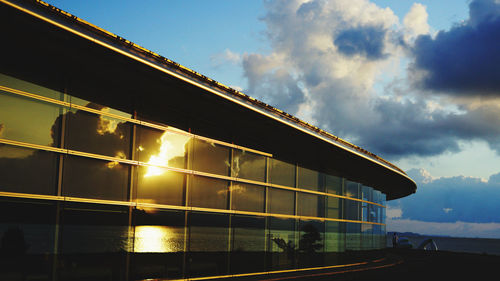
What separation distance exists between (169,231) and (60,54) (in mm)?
5984

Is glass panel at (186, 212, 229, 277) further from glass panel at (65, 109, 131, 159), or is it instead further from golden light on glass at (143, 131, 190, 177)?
glass panel at (65, 109, 131, 159)

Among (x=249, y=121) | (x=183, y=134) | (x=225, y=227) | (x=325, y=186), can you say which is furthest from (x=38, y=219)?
(x=325, y=186)

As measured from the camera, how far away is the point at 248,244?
17.2 metres

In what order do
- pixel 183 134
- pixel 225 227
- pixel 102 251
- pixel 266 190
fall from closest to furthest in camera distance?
pixel 102 251, pixel 183 134, pixel 225 227, pixel 266 190

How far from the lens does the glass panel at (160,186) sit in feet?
43.8

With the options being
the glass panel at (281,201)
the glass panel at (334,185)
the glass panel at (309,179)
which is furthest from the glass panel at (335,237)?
the glass panel at (281,201)

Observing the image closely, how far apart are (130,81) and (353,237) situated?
16679 millimetres

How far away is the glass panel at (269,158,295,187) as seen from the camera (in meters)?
18.8

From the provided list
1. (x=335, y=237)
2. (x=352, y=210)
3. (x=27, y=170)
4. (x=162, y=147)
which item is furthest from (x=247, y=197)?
(x=352, y=210)

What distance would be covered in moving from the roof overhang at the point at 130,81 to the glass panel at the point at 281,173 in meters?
0.35

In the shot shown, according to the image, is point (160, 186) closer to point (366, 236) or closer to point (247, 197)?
point (247, 197)

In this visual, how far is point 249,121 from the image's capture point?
1695 cm

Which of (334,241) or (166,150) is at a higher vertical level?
(166,150)

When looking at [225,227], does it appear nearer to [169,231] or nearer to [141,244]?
[169,231]
